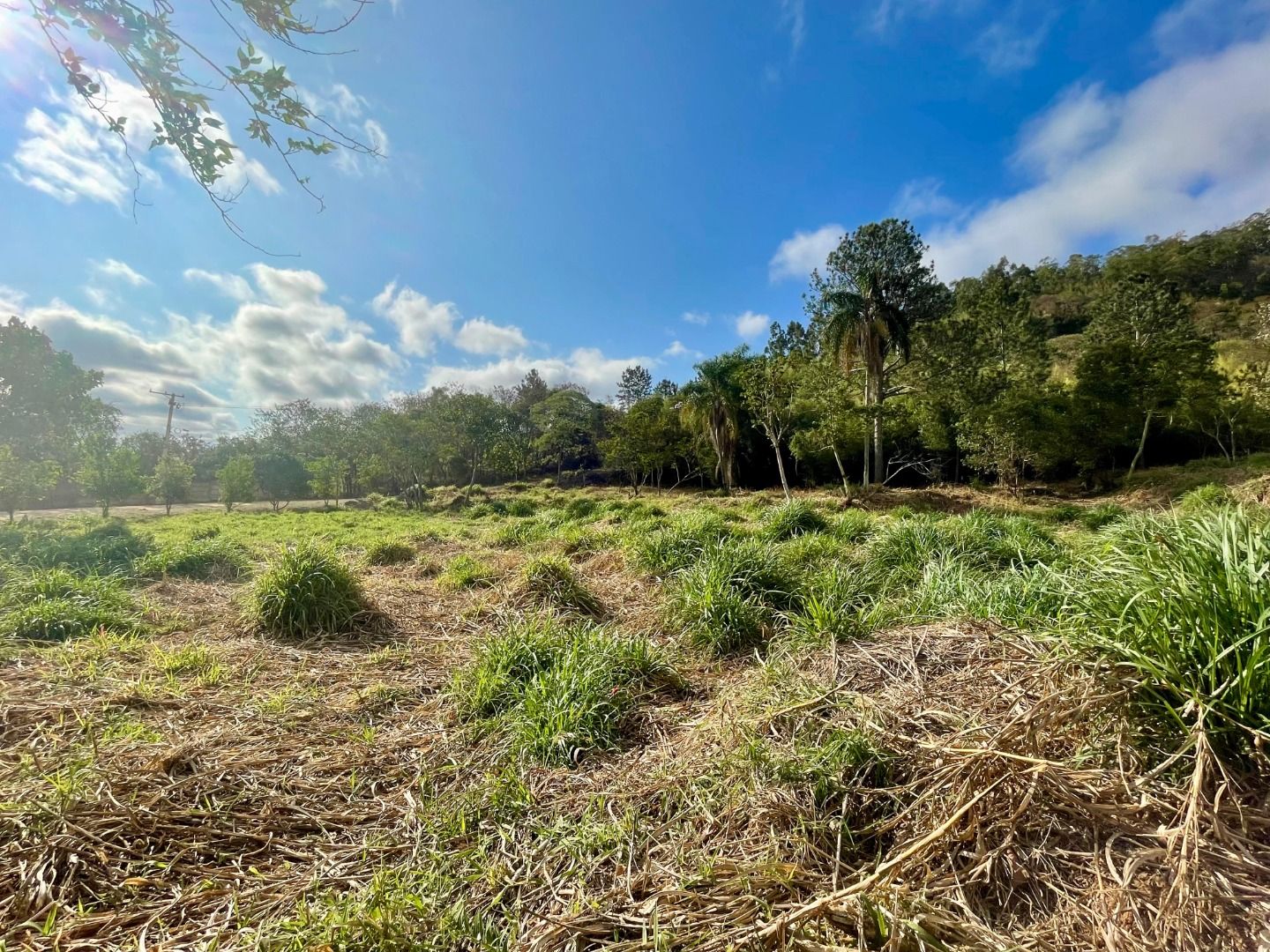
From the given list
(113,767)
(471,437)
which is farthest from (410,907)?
(471,437)

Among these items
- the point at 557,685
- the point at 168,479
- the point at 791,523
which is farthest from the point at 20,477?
the point at 791,523

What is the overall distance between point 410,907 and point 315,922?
241 millimetres

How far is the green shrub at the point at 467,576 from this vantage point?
5414 mm

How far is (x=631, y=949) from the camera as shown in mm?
1289

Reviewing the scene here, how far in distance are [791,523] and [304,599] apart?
6177 mm

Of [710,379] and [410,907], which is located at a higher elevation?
[710,379]

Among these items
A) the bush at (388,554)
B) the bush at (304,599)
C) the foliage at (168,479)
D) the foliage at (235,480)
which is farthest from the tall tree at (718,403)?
the foliage at (168,479)

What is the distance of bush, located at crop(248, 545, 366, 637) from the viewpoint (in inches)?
156

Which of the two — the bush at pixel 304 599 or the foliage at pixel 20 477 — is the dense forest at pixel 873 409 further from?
the bush at pixel 304 599

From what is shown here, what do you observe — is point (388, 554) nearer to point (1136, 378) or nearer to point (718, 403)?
point (718, 403)

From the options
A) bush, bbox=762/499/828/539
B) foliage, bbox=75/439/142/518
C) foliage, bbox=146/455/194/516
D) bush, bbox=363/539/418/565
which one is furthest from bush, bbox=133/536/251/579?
foliage, bbox=146/455/194/516

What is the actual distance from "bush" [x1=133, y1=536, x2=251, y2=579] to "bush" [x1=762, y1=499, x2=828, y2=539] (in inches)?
287

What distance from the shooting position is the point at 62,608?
3.76 meters

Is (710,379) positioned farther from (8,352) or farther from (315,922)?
(8,352)
